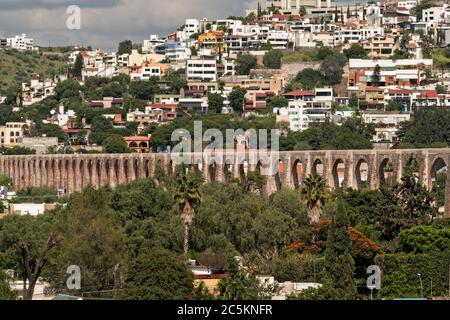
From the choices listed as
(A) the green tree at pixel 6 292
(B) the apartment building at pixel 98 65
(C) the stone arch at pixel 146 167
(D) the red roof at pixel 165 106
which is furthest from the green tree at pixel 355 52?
(A) the green tree at pixel 6 292

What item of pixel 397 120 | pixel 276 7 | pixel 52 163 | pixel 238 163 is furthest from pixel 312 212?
pixel 276 7

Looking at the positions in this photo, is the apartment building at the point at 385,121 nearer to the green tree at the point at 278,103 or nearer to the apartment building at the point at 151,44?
the green tree at the point at 278,103

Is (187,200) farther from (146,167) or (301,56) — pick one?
(301,56)

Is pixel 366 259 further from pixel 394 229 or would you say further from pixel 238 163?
pixel 238 163

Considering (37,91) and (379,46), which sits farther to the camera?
(37,91)

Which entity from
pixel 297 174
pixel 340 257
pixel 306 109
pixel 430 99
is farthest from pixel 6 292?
pixel 430 99
